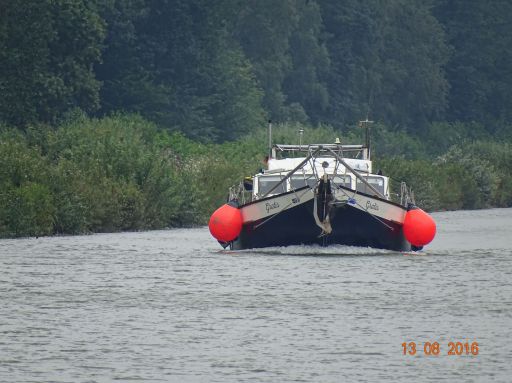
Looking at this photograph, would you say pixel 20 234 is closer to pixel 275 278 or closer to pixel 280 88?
pixel 275 278

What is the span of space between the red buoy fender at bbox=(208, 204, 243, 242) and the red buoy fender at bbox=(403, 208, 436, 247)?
415cm

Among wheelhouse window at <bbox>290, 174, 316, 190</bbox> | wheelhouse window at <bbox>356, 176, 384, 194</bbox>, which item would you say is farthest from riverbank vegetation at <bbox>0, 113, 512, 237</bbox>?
wheelhouse window at <bbox>356, 176, 384, 194</bbox>

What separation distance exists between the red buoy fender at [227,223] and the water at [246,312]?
1.84ft

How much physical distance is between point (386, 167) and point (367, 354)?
49593mm

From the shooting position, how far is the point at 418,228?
41.5 m

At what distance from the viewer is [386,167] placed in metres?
73.6

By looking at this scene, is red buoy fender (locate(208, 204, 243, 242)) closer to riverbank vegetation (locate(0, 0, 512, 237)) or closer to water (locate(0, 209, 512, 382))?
water (locate(0, 209, 512, 382))

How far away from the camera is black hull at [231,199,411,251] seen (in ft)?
135
